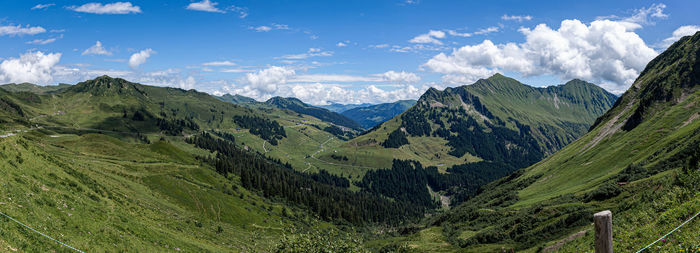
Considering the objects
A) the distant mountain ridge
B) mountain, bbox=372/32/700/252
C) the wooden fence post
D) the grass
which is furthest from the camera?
the distant mountain ridge

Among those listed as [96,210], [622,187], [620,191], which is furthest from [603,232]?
[622,187]

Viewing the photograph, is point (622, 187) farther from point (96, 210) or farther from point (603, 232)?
point (96, 210)

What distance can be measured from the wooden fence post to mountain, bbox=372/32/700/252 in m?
10.9

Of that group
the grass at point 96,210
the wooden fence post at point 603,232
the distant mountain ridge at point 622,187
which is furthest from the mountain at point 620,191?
the grass at point 96,210

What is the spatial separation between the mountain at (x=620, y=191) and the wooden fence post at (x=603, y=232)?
10.9 meters

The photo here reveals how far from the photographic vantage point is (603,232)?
1044 cm

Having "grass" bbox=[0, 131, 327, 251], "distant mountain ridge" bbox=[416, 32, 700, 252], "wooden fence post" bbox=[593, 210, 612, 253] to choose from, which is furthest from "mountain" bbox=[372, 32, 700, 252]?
"grass" bbox=[0, 131, 327, 251]

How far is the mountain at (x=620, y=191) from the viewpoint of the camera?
102 feet

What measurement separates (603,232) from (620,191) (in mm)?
80667

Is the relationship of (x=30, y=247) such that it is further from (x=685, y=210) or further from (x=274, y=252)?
(x=685, y=210)

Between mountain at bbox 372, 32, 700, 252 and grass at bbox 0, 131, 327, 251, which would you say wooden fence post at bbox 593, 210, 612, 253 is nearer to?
mountain at bbox 372, 32, 700, 252

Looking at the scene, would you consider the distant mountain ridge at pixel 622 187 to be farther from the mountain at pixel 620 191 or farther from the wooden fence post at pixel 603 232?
the wooden fence post at pixel 603 232

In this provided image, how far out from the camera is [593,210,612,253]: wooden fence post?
10.2 m

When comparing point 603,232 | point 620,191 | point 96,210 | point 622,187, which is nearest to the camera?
point 603,232
